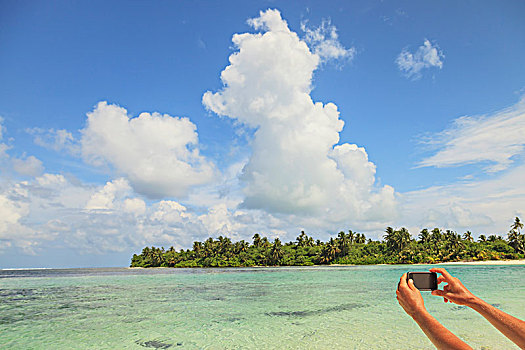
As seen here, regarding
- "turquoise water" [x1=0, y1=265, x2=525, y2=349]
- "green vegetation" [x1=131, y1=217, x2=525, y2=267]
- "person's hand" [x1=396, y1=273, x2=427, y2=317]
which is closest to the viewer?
"person's hand" [x1=396, y1=273, x2=427, y2=317]

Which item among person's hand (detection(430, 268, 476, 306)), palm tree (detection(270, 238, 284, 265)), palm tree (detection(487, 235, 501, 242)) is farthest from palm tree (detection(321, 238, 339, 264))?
person's hand (detection(430, 268, 476, 306))

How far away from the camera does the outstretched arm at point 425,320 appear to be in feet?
6.59

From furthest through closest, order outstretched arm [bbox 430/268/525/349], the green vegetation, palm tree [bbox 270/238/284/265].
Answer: palm tree [bbox 270/238/284/265] < the green vegetation < outstretched arm [bbox 430/268/525/349]

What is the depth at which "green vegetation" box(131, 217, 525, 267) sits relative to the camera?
10250cm

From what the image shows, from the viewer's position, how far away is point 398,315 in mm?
16062

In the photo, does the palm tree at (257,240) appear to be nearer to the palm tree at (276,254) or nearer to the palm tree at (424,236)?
the palm tree at (276,254)

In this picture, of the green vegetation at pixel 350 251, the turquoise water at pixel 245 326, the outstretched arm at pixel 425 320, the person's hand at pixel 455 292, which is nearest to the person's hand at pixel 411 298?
the outstretched arm at pixel 425 320

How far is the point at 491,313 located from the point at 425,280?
42 cm

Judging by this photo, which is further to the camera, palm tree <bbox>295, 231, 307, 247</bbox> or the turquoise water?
palm tree <bbox>295, 231, 307, 247</bbox>

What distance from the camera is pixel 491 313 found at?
7.00 feet

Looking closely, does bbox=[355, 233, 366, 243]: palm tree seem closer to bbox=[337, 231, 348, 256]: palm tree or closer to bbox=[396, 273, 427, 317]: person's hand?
bbox=[337, 231, 348, 256]: palm tree

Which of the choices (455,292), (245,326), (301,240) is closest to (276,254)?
(301,240)

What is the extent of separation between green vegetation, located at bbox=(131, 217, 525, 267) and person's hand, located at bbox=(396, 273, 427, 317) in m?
110

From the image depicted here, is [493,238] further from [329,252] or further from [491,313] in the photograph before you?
[491,313]
